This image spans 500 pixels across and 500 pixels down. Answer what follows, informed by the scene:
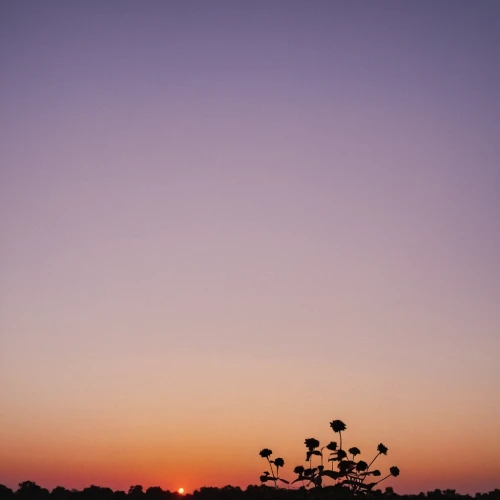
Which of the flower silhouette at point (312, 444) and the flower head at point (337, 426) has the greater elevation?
the flower head at point (337, 426)

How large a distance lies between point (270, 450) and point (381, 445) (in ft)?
9.45

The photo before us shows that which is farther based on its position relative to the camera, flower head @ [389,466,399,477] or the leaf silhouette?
flower head @ [389,466,399,477]

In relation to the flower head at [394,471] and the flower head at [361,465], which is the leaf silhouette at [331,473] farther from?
the flower head at [394,471]

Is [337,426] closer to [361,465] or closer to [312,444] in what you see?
[312,444]

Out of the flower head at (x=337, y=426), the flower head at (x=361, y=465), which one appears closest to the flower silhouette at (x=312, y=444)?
the flower head at (x=337, y=426)

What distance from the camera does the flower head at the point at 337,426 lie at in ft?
50.2

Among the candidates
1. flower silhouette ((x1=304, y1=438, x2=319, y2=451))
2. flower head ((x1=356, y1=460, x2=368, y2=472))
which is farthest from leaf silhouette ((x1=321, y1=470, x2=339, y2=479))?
flower silhouette ((x1=304, y1=438, x2=319, y2=451))

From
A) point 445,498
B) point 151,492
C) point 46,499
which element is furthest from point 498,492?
point 46,499

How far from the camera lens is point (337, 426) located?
50.4 feet

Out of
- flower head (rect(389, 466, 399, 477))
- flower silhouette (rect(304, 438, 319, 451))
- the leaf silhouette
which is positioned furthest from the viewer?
flower silhouette (rect(304, 438, 319, 451))

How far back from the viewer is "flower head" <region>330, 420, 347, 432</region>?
50.2ft

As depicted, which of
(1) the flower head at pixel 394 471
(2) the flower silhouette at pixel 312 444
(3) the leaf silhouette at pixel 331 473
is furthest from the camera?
(2) the flower silhouette at pixel 312 444

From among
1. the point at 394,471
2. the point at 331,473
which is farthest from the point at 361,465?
the point at 394,471

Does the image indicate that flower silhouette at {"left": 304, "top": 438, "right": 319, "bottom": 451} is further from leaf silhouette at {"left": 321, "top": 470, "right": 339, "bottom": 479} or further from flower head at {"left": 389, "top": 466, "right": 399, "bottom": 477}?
flower head at {"left": 389, "top": 466, "right": 399, "bottom": 477}
